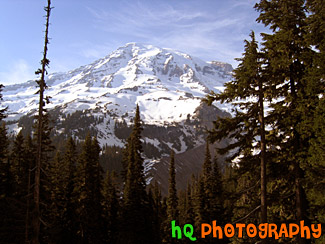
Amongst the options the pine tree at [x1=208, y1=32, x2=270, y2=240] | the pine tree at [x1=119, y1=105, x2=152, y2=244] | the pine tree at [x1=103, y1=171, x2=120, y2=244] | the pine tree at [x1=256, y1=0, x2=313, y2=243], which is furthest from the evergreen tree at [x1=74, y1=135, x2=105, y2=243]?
the pine tree at [x1=256, y1=0, x2=313, y2=243]

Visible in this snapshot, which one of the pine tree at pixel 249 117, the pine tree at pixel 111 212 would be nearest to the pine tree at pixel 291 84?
the pine tree at pixel 249 117

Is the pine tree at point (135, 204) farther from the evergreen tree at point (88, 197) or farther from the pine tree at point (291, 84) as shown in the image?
the pine tree at point (291, 84)

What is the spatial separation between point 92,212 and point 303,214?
27844 mm

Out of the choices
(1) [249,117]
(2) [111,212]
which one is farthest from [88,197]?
(1) [249,117]

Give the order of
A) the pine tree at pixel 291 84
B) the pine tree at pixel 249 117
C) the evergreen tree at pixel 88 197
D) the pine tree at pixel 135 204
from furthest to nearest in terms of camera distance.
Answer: the pine tree at pixel 135 204
the evergreen tree at pixel 88 197
the pine tree at pixel 291 84
the pine tree at pixel 249 117

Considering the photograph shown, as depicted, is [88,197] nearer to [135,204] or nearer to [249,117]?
[135,204]

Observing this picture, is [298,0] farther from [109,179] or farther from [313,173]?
[109,179]

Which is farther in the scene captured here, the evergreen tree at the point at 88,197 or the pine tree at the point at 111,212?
the pine tree at the point at 111,212

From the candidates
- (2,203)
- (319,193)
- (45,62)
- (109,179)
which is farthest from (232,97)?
(109,179)

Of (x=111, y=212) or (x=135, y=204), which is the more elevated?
(x=135, y=204)

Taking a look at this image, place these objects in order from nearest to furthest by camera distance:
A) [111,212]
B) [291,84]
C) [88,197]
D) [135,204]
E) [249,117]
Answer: [249,117] → [291,84] → [88,197] → [135,204] → [111,212]

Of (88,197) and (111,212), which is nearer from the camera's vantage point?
(88,197)

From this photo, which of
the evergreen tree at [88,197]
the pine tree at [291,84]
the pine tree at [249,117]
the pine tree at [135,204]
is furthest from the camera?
the pine tree at [135,204]

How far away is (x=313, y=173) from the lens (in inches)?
479
